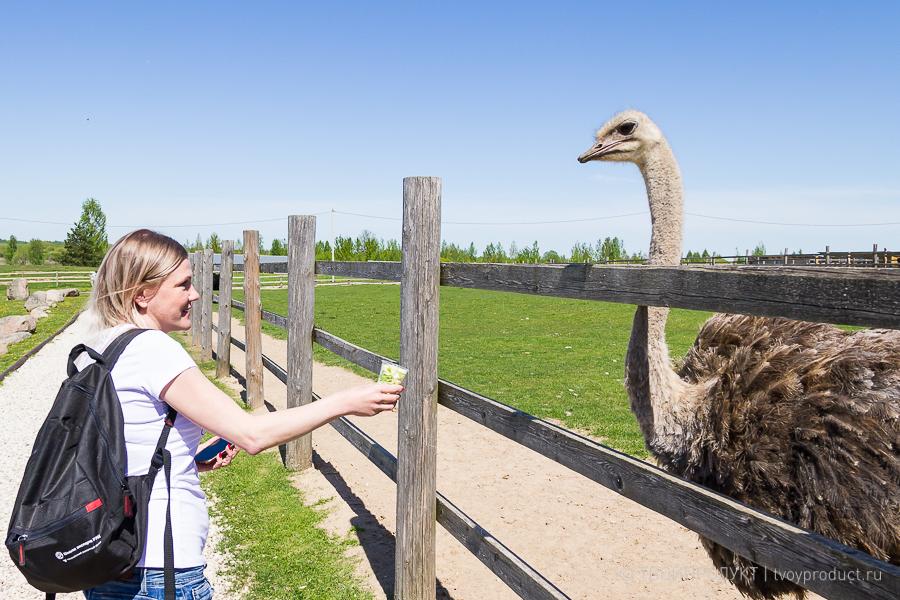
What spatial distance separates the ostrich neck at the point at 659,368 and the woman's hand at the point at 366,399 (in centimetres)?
116

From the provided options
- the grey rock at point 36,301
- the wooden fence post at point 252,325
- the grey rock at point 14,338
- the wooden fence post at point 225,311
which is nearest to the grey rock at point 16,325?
the grey rock at point 14,338

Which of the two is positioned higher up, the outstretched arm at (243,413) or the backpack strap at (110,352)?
the backpack strap at (110,352)

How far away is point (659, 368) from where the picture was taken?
109 inches

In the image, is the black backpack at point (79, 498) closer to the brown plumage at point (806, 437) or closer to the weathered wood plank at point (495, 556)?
the weathered wood plank at point (495, 556)

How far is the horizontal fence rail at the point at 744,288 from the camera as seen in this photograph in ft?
4.70

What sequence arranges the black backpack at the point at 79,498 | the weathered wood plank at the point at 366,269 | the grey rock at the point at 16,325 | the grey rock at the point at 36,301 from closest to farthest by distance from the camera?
the black backpack at the point at 79,498, the weathered wood plank at the point at 366,269, the grey rock at the point at 16,325, the grey rock at the point at 36,301

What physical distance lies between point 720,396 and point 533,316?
17517 mm

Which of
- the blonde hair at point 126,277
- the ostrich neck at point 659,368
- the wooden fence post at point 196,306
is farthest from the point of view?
the wooden fence post at point 196,306

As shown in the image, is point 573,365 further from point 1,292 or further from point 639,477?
point 1,292

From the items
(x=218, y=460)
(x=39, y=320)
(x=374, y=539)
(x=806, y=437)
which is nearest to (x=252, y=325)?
(x=374, y=539)

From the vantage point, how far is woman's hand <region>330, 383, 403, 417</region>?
200 centimetres

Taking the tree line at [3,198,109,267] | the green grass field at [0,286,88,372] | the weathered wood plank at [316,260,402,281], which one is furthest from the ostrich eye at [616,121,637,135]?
the tree line at [3,198,109,267]

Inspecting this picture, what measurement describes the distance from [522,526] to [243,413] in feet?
10.1

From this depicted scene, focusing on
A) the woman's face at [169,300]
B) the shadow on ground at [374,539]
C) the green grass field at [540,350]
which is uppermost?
the woman's face at [169,300]
